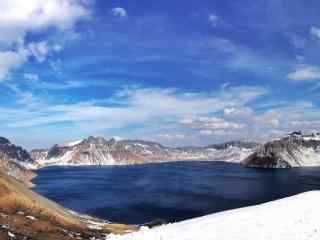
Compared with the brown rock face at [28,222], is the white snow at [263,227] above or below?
above

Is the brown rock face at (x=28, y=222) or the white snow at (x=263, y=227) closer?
the white snow at (x=263, y=227)

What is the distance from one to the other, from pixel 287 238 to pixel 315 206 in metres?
11.4

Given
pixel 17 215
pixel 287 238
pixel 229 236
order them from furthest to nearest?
pixel 17 215 < pixel 229 236 < pixel 287 238

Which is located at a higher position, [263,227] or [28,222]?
[263,227]

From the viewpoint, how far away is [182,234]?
29906 millimetres

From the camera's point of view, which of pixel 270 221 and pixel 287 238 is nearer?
pixel 287 238

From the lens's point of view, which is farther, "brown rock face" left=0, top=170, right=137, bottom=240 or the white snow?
"brown rock face" left=0, top=170, right=137, bottom=240

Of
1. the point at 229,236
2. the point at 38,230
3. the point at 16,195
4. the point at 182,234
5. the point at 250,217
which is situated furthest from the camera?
the point at 16,195

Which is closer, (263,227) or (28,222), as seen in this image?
(263,227)

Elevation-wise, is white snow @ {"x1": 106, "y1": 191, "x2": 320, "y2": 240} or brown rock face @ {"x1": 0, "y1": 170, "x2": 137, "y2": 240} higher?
white snow @ {"x1": 106, "y1": 191, "x2": 320, "y2": 240}

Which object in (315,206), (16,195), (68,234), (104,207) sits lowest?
(104,207)

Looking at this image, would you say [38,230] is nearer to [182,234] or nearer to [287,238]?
[182,234]

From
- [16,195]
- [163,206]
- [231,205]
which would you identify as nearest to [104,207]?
[163,206]

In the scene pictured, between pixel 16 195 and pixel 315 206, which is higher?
pixel 315 206
